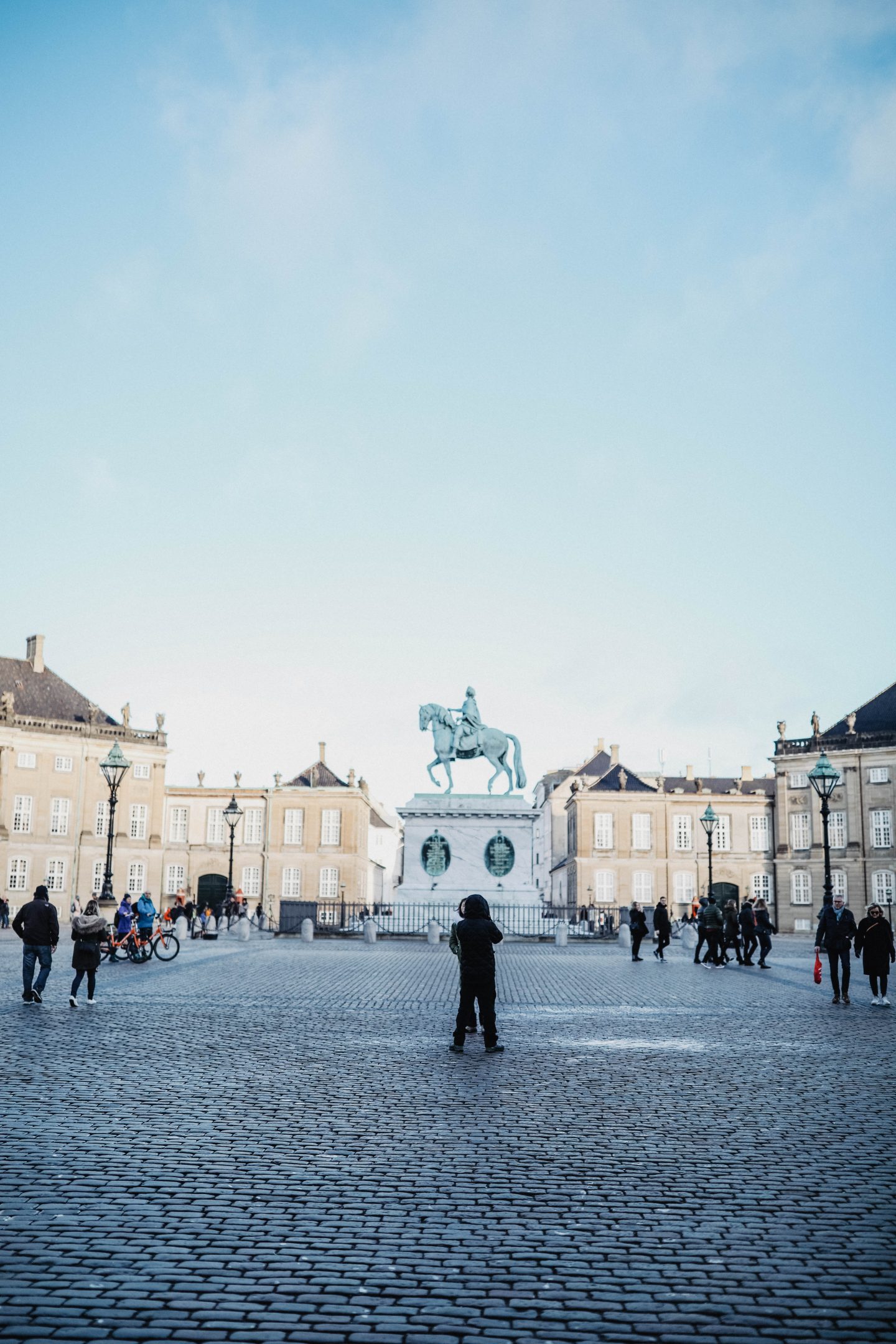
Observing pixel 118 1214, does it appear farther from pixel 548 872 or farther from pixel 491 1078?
pixel 548 872

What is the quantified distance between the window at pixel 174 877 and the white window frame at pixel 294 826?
7.67m

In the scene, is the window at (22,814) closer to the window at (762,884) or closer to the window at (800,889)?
the window at (800,889)

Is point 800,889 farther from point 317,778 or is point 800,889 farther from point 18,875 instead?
point 18,875

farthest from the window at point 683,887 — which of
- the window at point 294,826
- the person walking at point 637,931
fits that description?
the person walking at point 637,931

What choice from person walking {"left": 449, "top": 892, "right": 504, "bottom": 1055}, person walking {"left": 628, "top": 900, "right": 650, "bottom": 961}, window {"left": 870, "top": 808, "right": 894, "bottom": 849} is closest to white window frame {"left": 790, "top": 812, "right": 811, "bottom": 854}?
window {"left": 870, "top": 808, "right": 894, "bottom": 849}

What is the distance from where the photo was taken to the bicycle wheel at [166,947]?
2575cm

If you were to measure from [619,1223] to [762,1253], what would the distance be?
743 millimetres

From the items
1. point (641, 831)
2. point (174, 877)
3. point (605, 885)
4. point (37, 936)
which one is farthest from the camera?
point (174, 877)

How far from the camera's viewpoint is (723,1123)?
8250mm

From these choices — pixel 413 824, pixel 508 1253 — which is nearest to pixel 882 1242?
pixel 508 1253

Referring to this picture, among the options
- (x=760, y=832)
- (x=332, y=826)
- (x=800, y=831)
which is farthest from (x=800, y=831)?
(x=332, y=826)

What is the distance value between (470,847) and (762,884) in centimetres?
4962

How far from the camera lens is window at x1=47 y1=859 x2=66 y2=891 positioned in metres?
66.2

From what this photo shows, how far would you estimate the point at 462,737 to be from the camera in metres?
36.7
